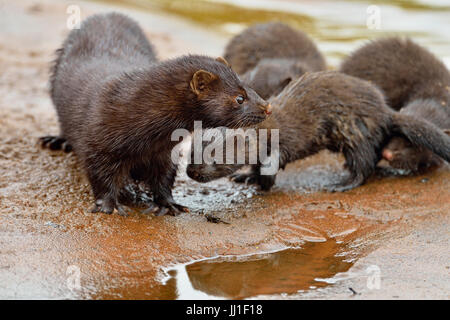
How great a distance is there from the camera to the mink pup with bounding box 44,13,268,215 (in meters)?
5.36

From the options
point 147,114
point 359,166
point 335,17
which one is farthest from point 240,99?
point 335,17

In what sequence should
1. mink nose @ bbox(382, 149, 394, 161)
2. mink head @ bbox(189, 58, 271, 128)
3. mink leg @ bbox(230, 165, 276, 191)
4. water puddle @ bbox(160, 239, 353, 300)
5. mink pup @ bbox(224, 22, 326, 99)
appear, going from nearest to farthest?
water puddle @ bbox(160, 239, 353, 300)
mink head @ bbox(189, 58, 271, 128)
mink leg @ bbox(230, 165, 276, 191)
mink nose @ bbox(382, 149, 394, 161)
mink pup @ bbox(224, 22, 326, 99)

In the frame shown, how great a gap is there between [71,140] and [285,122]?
2.17 meters

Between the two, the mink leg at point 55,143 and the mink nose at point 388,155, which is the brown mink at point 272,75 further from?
the mink leg at point 55,143

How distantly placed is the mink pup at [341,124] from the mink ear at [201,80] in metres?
1.61

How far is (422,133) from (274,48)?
2.82m

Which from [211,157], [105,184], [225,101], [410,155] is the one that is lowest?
[410,155]

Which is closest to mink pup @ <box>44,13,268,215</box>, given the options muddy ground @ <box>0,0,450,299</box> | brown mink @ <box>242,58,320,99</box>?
muddy ground @ <box>0,0,450,299</box>

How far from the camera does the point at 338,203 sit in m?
6.41

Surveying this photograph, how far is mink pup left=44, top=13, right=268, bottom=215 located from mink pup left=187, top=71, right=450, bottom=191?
1.34 meters

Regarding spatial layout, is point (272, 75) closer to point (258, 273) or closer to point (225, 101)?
point (225, 101)

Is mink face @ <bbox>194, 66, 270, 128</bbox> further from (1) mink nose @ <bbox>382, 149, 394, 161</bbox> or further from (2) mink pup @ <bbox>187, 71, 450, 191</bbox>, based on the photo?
(1) mink nose @ <bbox>382, 149, 394, 161</bbox>

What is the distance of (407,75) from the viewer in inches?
336

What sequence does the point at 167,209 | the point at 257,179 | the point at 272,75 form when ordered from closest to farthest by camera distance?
the point at 167,209, the point at 257,179, the point at 272,75
